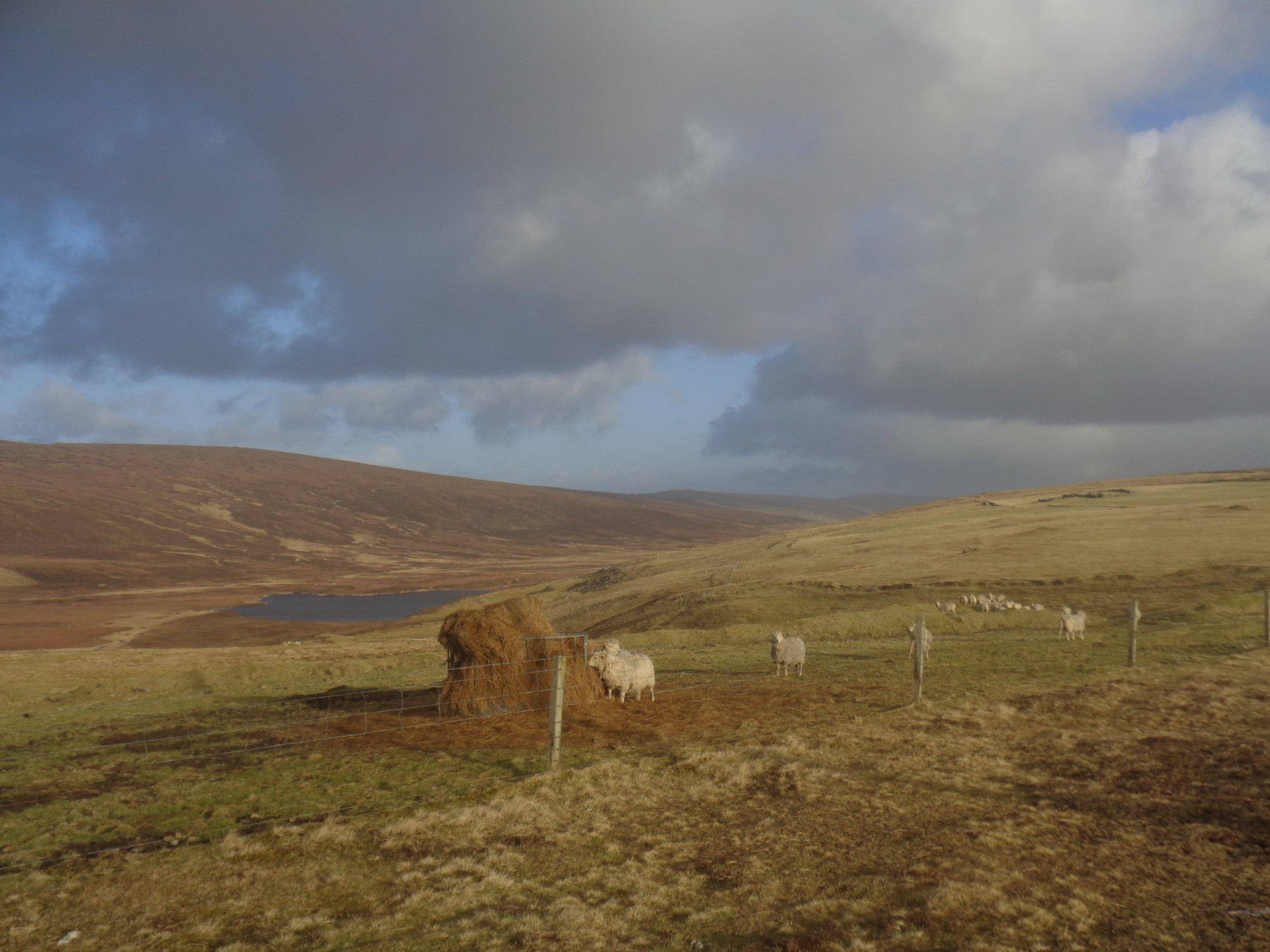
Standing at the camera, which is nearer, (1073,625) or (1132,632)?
(1132,632)

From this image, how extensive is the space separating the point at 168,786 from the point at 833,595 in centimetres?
3785

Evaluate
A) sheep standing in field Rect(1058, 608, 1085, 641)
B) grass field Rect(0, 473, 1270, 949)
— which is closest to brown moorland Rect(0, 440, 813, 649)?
grass field Rect(0, 473, 1270, 949)

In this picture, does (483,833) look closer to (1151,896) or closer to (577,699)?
(1151,896)

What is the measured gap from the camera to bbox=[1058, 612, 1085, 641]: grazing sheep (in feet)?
94.1

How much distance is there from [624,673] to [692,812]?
9.00 metres

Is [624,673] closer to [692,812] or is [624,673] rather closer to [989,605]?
[692,812]

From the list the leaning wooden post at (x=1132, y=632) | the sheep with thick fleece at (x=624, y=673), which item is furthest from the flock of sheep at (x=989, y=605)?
the sheep with thick fleece at (x=624, y=673)

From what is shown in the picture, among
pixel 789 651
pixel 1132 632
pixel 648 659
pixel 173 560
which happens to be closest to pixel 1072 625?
pixel 1132 632

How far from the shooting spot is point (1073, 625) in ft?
94.0

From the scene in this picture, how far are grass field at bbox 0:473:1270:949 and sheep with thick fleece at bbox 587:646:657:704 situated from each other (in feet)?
1.99

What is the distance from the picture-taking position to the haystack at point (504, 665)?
19.7 m

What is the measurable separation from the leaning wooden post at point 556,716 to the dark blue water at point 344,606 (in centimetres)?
6864

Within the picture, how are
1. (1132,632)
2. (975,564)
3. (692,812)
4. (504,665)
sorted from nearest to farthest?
(692,812)
(504,665)
(1132,632)
(975,564)

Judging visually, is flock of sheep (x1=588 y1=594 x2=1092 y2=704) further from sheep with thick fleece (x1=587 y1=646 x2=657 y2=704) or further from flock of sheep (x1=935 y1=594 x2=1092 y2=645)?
flock of sheep (x1=935 y1=594 x2=1092 y2=645)
